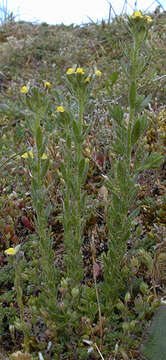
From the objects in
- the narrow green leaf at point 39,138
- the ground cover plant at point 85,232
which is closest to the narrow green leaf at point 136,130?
the ground cover plant at point 85,232

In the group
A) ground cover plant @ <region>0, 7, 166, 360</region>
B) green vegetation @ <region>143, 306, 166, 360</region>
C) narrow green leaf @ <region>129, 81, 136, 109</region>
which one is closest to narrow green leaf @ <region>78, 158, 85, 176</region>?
ground cover plant @ <region>0, 7, 166, 360</region>

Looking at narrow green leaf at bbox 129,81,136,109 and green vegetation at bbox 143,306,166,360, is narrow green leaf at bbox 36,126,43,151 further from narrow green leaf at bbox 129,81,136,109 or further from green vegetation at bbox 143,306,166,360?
green vegetation at bbox 143,306,166,360

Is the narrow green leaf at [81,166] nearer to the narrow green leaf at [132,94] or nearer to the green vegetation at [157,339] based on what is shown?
the narrow green leaf at [132,94]

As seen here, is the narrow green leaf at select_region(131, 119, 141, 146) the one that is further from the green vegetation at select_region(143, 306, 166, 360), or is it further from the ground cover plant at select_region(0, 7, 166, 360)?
the green vegetation at select_region(143, 306, 166, 360)

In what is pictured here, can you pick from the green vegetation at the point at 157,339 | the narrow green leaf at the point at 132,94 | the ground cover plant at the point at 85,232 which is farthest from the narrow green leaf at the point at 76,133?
the green vegetation at the point at 157,339

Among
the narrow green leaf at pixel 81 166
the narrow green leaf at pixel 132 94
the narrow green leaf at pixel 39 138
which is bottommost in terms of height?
the narrow green leaf at pixel 81 166

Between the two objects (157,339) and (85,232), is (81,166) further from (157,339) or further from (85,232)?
(85,232)

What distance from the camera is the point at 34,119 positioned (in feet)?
5.62

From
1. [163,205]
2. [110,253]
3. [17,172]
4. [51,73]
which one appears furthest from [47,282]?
[51,73]

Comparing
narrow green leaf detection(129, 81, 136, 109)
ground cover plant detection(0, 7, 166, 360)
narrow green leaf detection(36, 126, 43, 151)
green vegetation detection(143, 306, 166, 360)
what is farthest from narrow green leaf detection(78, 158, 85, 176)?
green vegetation detection(143, 306, 166, 360)

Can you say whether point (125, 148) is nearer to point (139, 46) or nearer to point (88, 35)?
point (139, 46)

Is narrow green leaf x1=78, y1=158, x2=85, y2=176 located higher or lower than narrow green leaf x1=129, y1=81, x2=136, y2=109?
lower

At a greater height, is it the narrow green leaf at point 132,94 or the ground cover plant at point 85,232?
the narrow green leaf at point 132,94

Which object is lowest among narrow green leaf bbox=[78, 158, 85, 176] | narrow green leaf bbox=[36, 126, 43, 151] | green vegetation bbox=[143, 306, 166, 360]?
green vegetation bbox=[143, 306, 166, 360]
